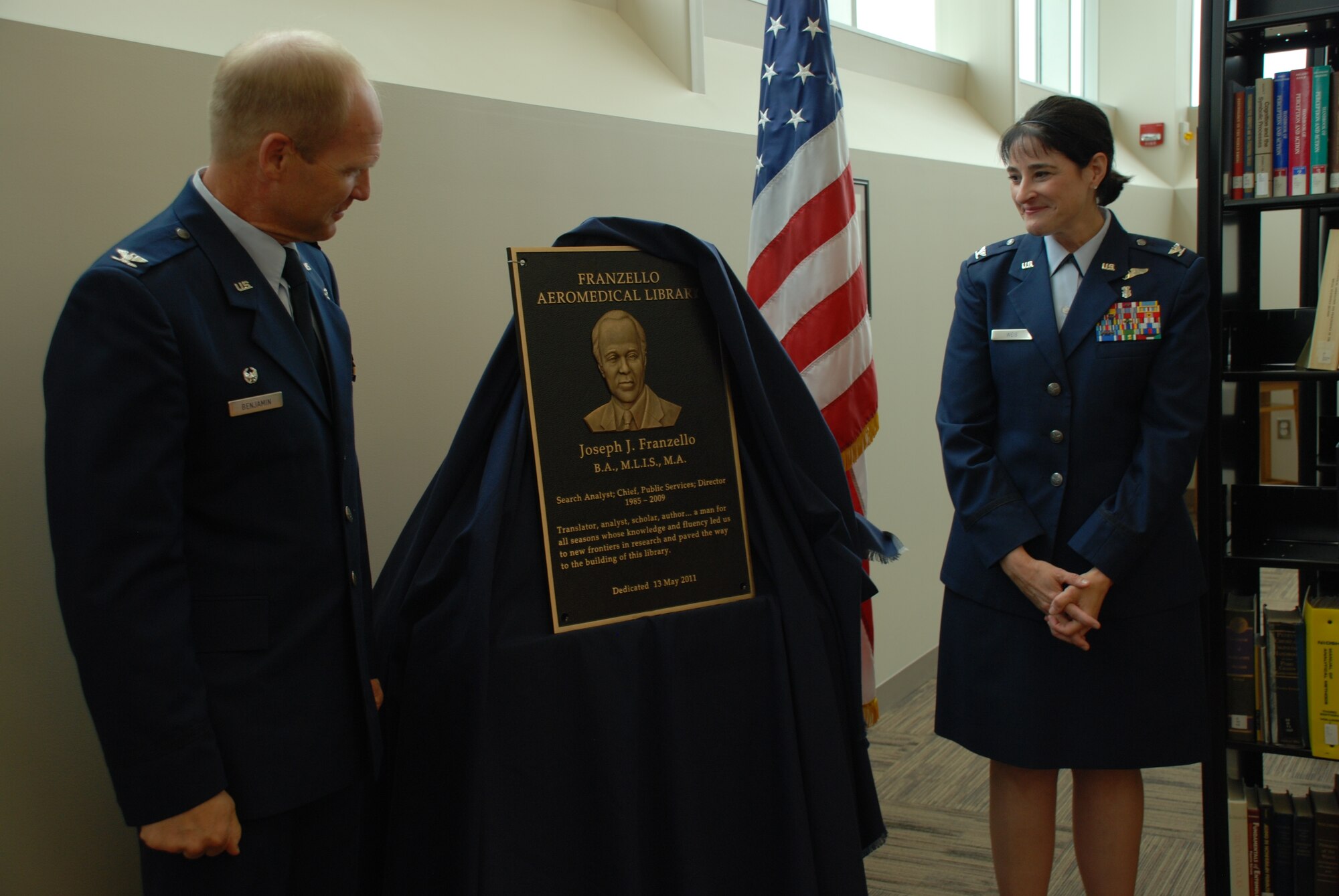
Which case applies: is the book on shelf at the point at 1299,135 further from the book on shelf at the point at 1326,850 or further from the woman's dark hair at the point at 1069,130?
the book on shelf at the point at 1326,850

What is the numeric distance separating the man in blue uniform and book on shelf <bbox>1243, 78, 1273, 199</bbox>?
1866mm

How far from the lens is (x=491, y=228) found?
256 centimetres

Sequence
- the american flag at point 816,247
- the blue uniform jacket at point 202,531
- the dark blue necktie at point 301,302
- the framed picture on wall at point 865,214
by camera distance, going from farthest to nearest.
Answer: the framed picture on wall at point 865,214 → the american flag at point 816,247 → the dark blue necktie at point 301,302 → the blue uniform jacket at point 202,531

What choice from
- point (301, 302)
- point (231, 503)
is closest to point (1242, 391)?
point (301, 302)

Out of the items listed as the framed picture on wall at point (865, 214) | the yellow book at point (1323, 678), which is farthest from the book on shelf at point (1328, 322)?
the framed picture on wall at point (865, 214)

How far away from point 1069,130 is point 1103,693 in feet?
3.69

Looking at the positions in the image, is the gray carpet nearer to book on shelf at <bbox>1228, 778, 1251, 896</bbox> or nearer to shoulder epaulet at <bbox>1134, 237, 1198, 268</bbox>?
book on shelf at <bbox>1228, 778, 1251, 896</bbox>

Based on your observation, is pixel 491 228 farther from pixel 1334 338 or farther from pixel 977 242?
pixel 977 242

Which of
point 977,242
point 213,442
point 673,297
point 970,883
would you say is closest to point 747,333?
point 673,297

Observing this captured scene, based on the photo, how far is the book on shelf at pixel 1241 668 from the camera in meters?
2.35

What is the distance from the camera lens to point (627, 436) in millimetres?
1714

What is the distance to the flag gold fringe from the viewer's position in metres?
2.68

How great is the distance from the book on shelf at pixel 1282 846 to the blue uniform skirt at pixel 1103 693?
1.36 feet

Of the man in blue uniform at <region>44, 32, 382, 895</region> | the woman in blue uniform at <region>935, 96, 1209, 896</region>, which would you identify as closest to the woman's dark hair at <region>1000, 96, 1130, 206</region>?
the woman in blue uniform at <region>935, 96, 1209, 896</region>
